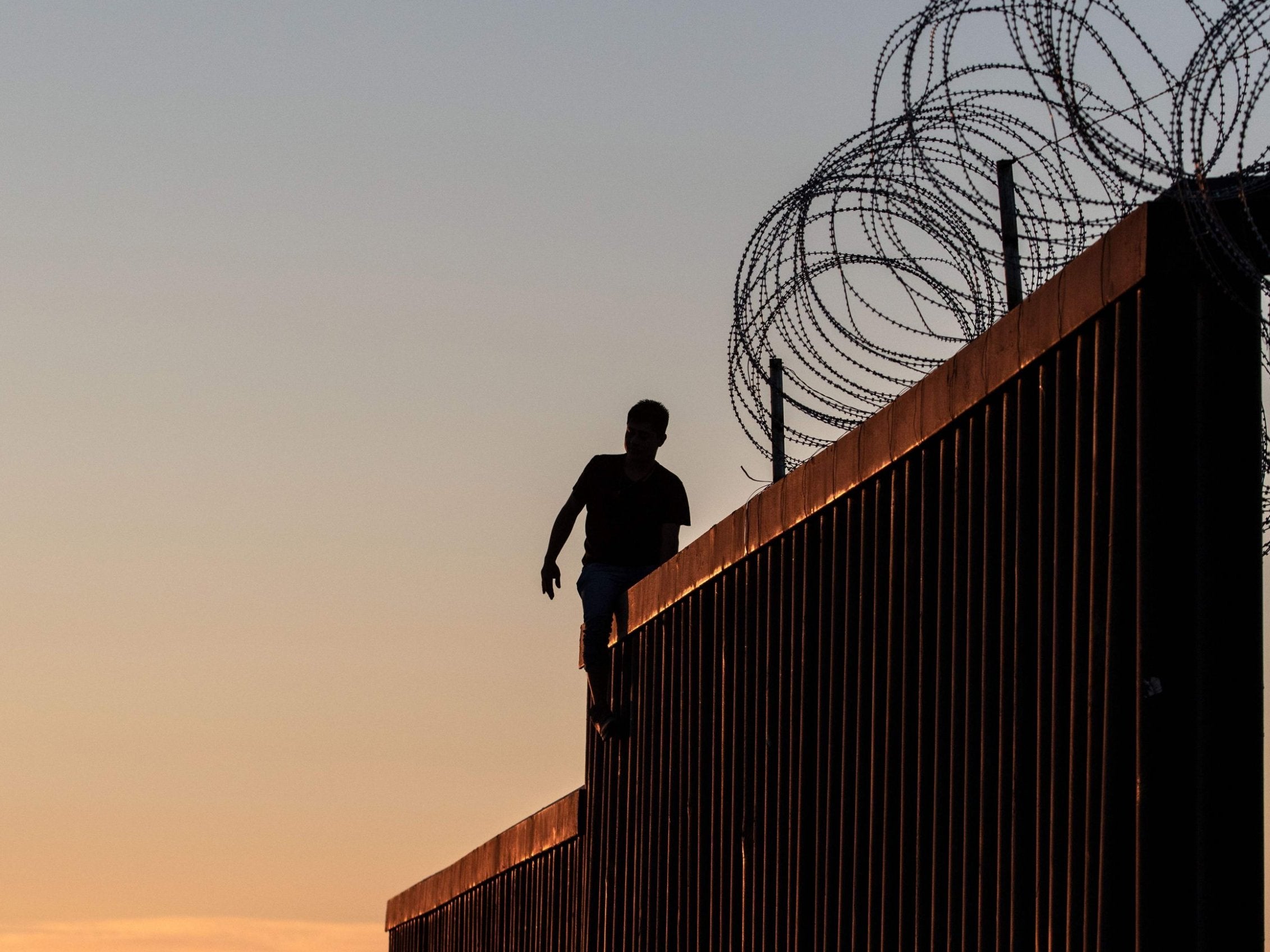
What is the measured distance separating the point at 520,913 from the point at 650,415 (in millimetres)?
6312

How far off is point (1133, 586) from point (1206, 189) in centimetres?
150

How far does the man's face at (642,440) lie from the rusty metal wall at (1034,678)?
1471 millimetres

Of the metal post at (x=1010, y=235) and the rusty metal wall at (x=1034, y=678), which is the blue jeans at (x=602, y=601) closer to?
the rusty metal wall at (x=1034, y=678)

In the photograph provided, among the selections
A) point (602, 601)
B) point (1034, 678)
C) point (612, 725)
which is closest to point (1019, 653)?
point (1034, 678)

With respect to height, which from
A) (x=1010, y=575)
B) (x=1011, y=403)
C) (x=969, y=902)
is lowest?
(x=969, y=902)

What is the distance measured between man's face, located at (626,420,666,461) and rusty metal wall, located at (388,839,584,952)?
3891 mm

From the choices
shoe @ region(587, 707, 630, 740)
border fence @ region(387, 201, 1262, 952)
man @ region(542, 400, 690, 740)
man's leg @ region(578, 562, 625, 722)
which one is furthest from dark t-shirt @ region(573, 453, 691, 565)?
shoe @ region(587, 707, 630, 740)

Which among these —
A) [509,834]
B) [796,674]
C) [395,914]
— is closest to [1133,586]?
[796,674]

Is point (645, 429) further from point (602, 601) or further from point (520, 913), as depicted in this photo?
point (520, 913)

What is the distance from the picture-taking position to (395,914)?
24.6 meters

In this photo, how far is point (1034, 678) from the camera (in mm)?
8055

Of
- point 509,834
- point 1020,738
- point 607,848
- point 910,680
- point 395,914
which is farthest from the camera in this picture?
point 395,914

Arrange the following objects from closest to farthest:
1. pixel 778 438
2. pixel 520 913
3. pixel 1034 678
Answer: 1. pixel 1034 678
2. pixel 778 438
3. pixel 520 913

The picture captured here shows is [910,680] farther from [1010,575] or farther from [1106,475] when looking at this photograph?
[1106,475]
